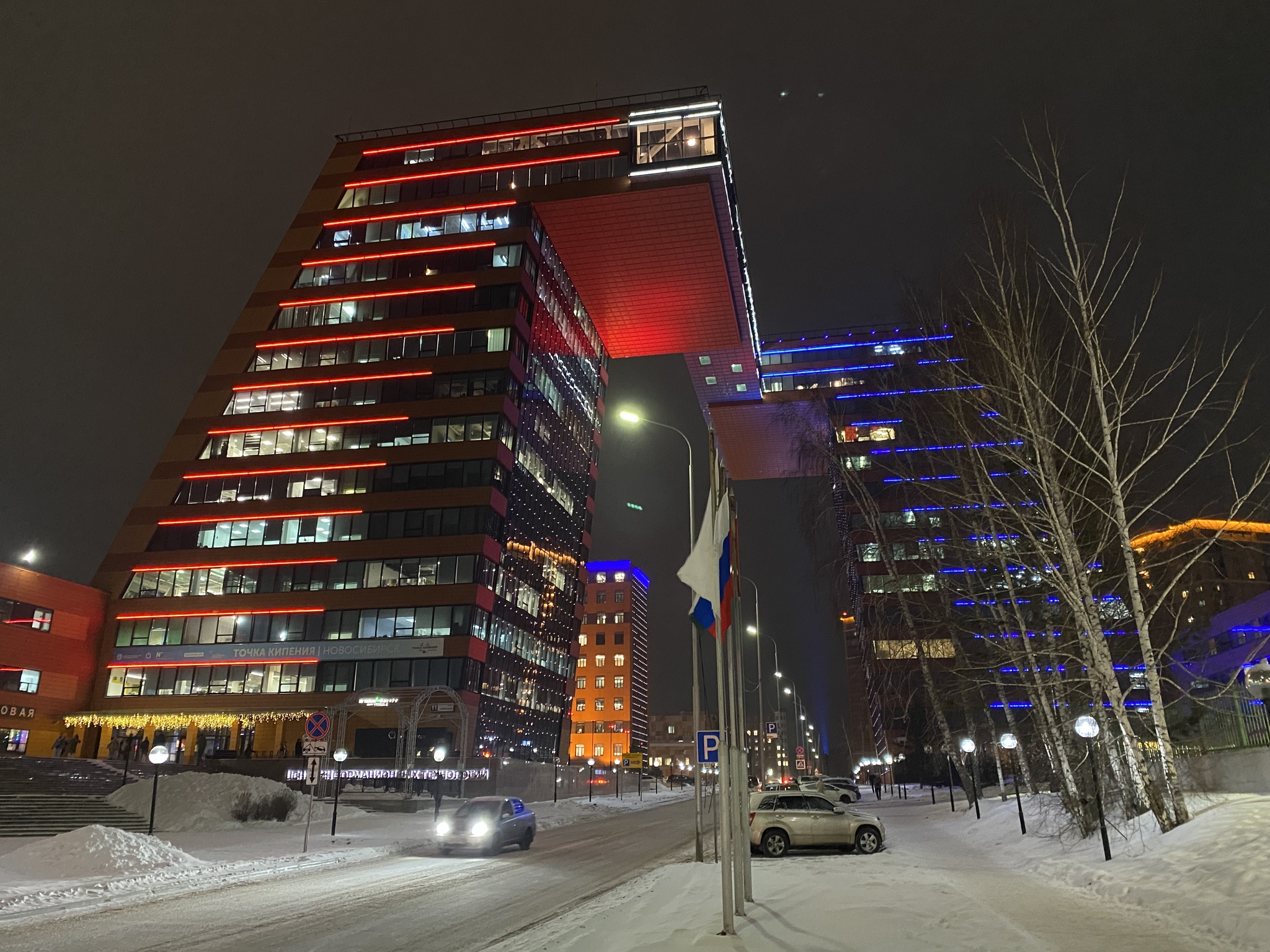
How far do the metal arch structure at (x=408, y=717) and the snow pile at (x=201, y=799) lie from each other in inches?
346

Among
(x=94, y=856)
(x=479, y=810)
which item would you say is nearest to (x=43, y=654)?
(x=479, y=810)

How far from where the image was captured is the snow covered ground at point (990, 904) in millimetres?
9680

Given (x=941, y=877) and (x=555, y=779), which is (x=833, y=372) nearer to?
(x=555, y=779)

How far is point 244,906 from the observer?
13.7 metres

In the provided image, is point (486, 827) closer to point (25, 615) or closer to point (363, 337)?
point (25, 615)

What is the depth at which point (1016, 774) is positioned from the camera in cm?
2238

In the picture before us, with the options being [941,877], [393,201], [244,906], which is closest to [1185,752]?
[941,877]

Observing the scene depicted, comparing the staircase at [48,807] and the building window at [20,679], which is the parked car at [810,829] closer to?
the staircase at [48,807]

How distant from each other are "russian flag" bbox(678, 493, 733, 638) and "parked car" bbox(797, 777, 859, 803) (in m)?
27.9

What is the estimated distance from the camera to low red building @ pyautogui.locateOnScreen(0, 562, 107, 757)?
56.2m

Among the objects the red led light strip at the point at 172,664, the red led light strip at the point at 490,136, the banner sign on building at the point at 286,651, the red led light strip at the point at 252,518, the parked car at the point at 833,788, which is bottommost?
the parked car at the point at 833,788

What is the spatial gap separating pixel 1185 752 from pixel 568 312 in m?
69.9

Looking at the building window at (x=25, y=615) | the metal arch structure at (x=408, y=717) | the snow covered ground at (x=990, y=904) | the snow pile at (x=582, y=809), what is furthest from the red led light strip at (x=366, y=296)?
the snow covered ground at (x=990, y=904)

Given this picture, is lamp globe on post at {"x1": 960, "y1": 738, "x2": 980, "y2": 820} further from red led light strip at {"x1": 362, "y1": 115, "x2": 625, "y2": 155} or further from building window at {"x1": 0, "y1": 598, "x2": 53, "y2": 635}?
red led light strip at {"x1": 362, "y1": 115, "x2": 625, "y2": 155}
